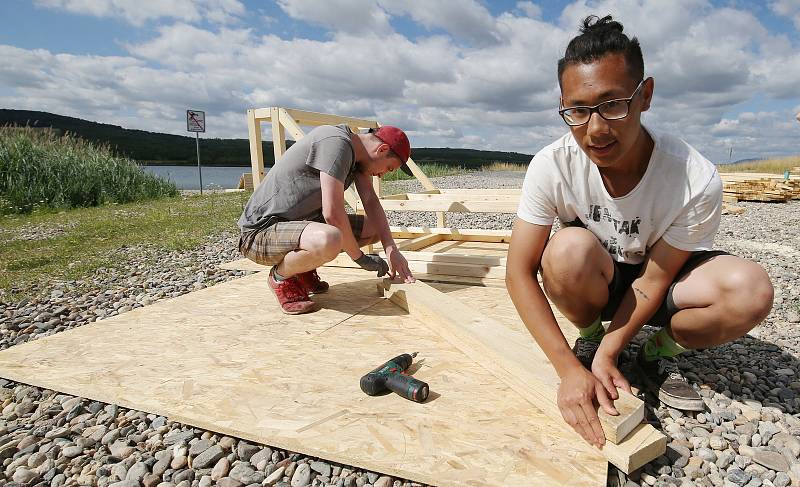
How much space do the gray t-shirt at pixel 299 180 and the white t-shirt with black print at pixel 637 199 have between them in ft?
4.53

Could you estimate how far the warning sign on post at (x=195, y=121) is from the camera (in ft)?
44.2

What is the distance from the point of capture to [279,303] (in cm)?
316

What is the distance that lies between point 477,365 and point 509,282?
0.57m

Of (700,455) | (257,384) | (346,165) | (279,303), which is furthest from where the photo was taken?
(279,303)

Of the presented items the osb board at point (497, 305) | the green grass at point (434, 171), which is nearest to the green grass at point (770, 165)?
the green grass at point (434, 171)

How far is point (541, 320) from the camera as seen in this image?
1.76 meters

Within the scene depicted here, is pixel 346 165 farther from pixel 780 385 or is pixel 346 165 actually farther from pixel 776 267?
pixel 776 267

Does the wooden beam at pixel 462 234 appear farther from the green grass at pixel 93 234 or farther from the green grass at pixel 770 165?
the green grass at pixel 770 165

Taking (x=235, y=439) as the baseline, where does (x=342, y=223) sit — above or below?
above

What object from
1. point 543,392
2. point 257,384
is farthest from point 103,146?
point 543,392

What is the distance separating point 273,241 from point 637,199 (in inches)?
82.4

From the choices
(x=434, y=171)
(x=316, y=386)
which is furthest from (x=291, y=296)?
(x=434, y=171)

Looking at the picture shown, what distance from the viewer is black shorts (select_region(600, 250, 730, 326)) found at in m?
1.95

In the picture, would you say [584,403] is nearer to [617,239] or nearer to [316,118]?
[617,239]
